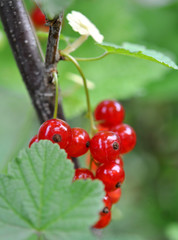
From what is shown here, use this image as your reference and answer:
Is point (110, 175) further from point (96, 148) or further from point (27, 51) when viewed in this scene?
point (27, 51)

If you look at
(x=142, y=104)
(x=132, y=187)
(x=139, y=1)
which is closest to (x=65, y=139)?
(x=142, y=104)

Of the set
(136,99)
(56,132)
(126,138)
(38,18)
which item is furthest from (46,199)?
(136,99)

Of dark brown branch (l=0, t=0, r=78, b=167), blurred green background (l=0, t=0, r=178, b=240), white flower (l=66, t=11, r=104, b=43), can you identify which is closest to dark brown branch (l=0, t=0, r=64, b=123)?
dark brown branch (l=0, t=0, r=78, b=167)

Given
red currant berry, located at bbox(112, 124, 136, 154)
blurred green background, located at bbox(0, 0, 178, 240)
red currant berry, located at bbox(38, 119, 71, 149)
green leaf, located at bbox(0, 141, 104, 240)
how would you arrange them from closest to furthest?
green leaf, located at bbox(0, 141, 104, 240) → red currant berry, located at bbox(38, 119, 71, 149) → red currant berry, located at bbox(112, 124, 136, 154) → blurred green background, located at bbox(0, 0, 178, 240)

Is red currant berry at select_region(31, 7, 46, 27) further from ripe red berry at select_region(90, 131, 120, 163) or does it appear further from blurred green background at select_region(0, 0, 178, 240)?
ripe red berry at select_region(90, 131, 120, 163)

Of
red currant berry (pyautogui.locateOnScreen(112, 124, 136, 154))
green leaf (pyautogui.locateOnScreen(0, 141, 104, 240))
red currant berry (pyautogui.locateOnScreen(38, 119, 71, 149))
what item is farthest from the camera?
red currant berry (pyautogui.locateOnScreen(112, 124, 136, 154))

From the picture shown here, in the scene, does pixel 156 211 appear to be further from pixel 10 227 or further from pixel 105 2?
pixel 10 227
